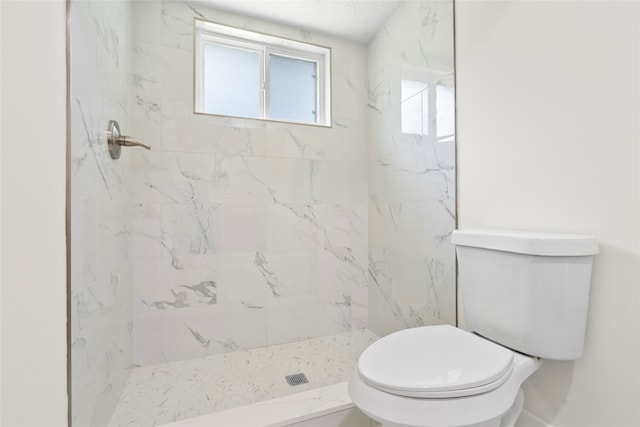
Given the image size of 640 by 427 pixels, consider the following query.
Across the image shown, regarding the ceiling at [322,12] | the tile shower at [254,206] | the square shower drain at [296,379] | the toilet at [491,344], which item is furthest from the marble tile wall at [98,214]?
the toilet at [491,344]

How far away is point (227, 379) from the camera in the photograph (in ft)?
4.91

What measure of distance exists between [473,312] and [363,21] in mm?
1824

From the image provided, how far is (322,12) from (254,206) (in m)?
1.26

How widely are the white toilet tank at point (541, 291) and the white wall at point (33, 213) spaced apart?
125 cm

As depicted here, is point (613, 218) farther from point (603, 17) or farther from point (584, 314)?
point (603, 17)

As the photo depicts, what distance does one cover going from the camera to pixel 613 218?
33.5 inches

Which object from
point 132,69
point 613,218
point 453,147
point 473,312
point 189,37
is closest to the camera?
→ point 613,218

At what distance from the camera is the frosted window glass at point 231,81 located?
1854mm

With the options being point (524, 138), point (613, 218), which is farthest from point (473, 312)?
point (524, 138)

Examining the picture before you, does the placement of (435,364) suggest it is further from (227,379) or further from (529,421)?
(227,379)

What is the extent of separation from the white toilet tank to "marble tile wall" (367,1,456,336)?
0.43 metres

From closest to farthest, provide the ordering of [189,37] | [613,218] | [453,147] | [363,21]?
[613,218] < [453,147] < [189,37] < [363,21]

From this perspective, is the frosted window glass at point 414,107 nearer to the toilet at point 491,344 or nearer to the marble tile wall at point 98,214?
the toilet at point 491,344

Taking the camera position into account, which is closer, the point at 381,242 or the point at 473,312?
the point at 473,312
